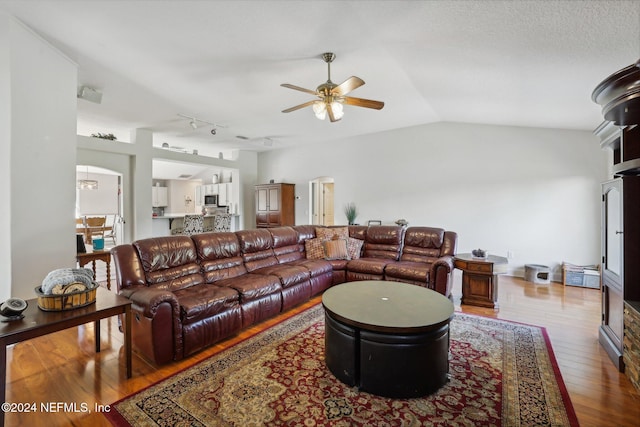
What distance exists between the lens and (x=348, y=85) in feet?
9.22

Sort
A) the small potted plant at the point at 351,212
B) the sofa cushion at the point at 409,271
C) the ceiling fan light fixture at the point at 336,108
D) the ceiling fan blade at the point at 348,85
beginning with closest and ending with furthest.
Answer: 1. the ceiling fan blade at the point at 348,85
2. the ceiling fan light fixture at the point at 336,108
3. the sofa cushion at the point at 409,271
4. the small potted plant at the point at 351,212

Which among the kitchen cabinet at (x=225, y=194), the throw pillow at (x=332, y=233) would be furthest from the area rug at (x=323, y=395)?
the kitchen cabinet at (x=225, y=194)

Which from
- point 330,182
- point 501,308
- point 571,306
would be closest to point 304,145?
point 330,182

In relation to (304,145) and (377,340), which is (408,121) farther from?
(377,340)

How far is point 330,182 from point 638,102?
20.7ft

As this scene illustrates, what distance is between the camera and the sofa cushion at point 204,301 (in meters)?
2.44

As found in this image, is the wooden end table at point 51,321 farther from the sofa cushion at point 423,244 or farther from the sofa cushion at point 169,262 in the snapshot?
the sofa cushion at point 423,244

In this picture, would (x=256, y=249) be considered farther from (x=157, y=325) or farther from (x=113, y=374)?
(x=113, y=374)

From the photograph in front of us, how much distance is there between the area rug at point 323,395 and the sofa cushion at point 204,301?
1.27ft

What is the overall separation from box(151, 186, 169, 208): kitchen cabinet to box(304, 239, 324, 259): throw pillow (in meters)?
8.00

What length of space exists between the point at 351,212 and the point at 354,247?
2.14m

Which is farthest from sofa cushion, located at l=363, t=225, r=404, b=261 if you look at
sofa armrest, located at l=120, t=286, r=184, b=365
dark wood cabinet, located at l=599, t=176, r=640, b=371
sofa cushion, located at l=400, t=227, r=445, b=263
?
sofa armrest, located at l=120, t=286, r=184, b=365

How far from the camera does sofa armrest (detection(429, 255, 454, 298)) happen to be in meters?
3.68

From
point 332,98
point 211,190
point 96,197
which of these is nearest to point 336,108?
point 332,98
